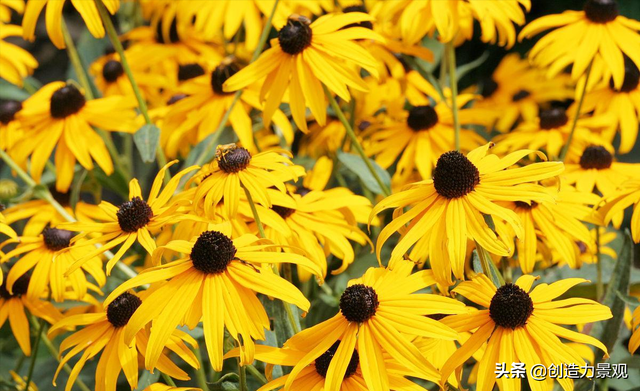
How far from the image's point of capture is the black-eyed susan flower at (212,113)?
4.61 feet

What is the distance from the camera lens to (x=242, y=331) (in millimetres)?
845

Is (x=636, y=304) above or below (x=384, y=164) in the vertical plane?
below

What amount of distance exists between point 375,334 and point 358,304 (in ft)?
0.12

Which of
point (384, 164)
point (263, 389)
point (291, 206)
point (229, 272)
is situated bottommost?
point (263, 389)

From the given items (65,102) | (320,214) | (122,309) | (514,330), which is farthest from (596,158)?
(65,102)

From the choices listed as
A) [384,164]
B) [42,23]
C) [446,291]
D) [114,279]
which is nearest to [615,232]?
[384,164]

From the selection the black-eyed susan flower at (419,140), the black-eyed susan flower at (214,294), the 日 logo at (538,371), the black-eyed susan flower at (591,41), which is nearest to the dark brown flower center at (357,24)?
the black-eyed susan flower at (419,140)

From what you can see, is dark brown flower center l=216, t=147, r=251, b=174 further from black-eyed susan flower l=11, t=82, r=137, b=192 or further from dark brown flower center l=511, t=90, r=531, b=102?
dark brown flower center l=511, t=90, r=531, b=102

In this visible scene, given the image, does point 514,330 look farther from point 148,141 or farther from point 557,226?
point 148,141

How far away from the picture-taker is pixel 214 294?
2.85 ft

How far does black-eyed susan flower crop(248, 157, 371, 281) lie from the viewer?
112cm

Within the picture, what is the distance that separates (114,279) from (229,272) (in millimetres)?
609

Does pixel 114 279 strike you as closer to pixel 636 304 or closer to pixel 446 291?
pixel 446 291

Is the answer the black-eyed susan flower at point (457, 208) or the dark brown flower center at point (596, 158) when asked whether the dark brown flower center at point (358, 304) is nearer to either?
the black-eyed susan flower at point (457, 208)
